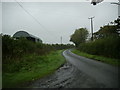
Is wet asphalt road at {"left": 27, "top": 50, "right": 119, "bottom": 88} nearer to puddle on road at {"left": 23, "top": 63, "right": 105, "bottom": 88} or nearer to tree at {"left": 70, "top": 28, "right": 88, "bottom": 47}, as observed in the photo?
puddle on road at {"left": 23, "top": 63, "right": 105, "bottom": 88}

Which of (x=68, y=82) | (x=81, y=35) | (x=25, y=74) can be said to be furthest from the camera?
(x=81, y=35)

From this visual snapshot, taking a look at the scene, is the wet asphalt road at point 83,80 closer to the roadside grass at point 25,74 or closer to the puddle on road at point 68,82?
the puddle on road at point 68,82

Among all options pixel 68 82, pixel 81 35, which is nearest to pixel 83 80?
pixel 68 82

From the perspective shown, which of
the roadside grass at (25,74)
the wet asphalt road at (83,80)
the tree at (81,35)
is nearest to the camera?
the wet asphalt road at (83,80)

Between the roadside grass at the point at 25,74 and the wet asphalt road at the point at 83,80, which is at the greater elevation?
the wet asphalt road at the point at 83,80

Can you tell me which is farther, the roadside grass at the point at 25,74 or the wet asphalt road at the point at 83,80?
the roadside grass at the point at 25,74

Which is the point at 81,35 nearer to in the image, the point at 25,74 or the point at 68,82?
the point at 25,74

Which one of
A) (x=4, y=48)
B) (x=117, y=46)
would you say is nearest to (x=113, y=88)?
(x=117, y=46)

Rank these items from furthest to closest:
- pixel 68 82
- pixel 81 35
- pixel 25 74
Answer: pixel 81 35 < pixel 25 74 < pixel 68 82

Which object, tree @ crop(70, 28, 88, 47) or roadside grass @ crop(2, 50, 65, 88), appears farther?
tree @ crop(70, 28, 88, 47)

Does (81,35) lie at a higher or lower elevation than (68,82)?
higher

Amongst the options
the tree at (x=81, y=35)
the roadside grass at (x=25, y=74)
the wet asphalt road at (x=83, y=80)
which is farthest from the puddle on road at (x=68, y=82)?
the tree at (x=81, y=35)

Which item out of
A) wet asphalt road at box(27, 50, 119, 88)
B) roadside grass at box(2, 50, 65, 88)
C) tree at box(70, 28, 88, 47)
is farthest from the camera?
tree at box(70, 28, 88, 47)

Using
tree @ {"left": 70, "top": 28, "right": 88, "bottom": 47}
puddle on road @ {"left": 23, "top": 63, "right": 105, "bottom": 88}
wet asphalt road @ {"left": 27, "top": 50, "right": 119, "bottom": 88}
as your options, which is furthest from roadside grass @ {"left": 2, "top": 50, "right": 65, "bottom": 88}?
tree @ {"left": 70, "top": 28, "right": 88, "bottom": 47}
